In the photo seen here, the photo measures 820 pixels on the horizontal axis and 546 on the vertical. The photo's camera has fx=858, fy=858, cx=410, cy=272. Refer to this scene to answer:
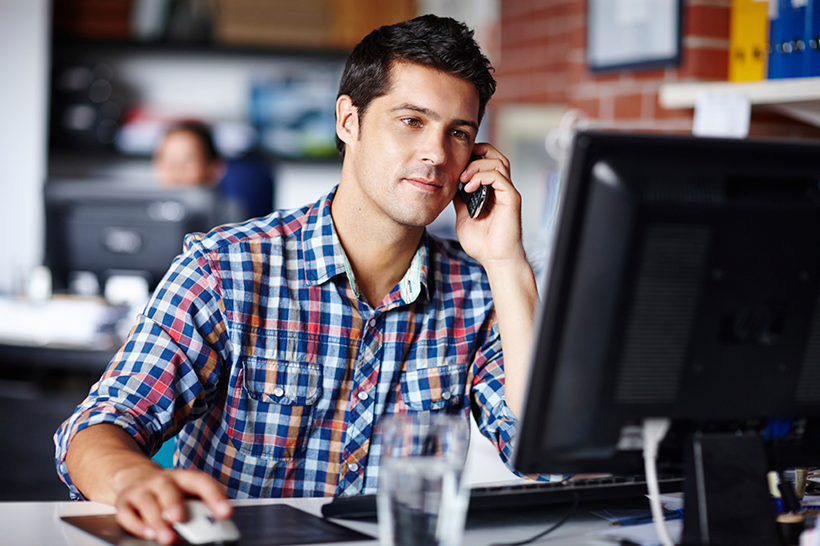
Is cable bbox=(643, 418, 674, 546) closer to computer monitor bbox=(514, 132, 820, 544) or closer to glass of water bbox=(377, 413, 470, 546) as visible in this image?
computer monitor bbox=(514, 132, 820, 544)

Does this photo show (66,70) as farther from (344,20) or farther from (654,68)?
(654,68)

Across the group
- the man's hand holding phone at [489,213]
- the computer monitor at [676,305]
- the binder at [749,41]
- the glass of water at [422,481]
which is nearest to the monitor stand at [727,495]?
the computer monitor at [676,305]

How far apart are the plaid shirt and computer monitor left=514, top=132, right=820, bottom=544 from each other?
1.75 ft

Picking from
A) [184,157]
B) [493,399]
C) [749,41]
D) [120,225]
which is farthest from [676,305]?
[184,157]

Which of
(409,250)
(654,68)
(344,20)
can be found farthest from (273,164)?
(409,250)

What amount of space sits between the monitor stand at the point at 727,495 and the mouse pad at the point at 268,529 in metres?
0.34

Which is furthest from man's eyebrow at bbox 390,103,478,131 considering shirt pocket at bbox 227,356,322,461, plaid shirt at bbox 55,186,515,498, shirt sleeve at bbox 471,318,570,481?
shirt pocket at bbox 227,356,322,461

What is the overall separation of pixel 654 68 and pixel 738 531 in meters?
1.71

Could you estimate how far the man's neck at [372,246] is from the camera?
1446 millimetres

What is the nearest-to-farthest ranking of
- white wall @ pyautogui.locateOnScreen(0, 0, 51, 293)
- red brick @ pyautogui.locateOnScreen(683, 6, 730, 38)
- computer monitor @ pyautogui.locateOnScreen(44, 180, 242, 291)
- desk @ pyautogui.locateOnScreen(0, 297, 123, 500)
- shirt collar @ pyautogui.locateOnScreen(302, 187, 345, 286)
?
shirt collar @ pyautogui.locateOnScreen(302, 187, 345, 286)
red brick @ pyautogui.locateOnScreen(683, 6, 730, 38)
desk @ pyautogui.locateOnScreen(0, 297, 123, 500)
computer monitor @ pyautogui.locateOnScreen(44, 180, 242, 291)
white wall @ pyautogui.locateOnScreen(0, 0, 51, 293)

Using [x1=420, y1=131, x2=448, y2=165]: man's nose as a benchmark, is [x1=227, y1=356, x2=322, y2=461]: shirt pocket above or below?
below

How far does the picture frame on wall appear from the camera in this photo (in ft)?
7.39

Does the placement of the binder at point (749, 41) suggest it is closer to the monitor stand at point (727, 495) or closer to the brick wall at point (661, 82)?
the brick wall at point (661, 82)

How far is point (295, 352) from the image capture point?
1.32 m
